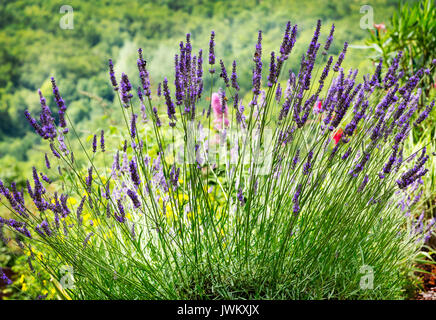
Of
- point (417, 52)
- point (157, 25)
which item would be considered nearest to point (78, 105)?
point (157, 25)

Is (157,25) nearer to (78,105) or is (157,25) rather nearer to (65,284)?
(78,105)

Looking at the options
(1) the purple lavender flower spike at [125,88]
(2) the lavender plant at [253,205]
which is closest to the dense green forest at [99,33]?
(2) the lavender plant at [253,205]

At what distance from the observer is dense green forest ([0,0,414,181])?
23.1ft

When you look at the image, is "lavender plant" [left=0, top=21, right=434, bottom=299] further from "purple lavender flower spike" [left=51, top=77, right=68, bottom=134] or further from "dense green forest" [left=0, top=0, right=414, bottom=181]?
"dense green forest" [left=0, top=0, right=414, bottom=181]

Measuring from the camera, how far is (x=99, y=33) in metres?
7.66

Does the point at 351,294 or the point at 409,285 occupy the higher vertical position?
the point at 351,294

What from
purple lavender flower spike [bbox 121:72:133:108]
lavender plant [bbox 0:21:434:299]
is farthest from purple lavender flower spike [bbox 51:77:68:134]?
purple lavender flower spike [bbox 121:72:133:108]

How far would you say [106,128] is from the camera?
4.60 meters

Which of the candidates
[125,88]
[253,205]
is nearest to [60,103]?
[125,88]

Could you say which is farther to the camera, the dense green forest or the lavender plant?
the dense green forest

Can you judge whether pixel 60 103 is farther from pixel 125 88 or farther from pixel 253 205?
pixel 253 205

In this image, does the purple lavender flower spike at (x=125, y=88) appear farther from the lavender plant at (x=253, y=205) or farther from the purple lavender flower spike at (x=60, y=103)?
the purple lavender flower spike at (x=60, y=103)
